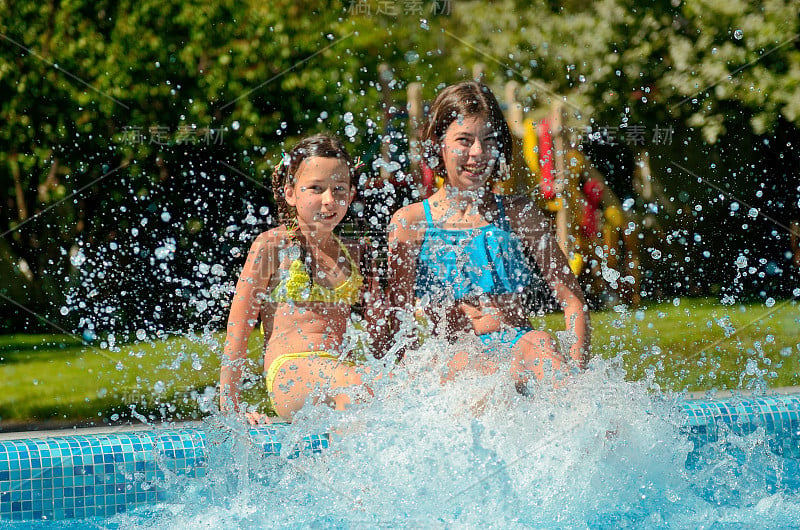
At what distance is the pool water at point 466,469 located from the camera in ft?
10.1

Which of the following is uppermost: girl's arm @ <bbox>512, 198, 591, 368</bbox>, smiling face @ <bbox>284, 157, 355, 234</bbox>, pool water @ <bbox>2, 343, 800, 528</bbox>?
smiling face @ <bbox>284, 157, 355, 234</bbox>

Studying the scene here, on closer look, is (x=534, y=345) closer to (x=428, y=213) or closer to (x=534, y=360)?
(x=534, y=360)

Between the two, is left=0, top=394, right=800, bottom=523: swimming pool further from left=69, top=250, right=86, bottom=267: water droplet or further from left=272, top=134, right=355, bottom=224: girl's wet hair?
left=69, top=250, right=86, bottom=267: water droplet

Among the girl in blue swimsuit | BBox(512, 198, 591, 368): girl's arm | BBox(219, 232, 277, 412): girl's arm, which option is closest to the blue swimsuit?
the girl in blue swimsuit

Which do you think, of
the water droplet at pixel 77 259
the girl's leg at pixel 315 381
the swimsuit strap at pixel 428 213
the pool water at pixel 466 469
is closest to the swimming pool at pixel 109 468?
the pool water at pixel 466 469

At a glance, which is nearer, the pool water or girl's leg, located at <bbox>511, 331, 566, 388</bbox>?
the pool water

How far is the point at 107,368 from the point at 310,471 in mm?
4266

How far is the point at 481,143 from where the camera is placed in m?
3.36

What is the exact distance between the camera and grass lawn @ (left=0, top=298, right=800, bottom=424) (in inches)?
227

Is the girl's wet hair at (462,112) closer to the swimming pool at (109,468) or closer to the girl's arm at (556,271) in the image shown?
the girl's arm at (556,271)

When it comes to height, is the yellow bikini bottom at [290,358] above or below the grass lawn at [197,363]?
above

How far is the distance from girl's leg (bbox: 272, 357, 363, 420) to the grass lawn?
6.49 ft

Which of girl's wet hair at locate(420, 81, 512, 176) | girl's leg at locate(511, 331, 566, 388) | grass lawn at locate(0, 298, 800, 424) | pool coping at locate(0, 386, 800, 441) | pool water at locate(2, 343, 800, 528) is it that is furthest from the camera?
grass lawn at locate(0, 298, 800, 424)

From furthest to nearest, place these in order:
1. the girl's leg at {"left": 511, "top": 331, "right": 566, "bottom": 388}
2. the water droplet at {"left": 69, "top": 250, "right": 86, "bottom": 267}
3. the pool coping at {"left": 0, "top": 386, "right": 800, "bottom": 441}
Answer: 1. the water droplet at {"left": 69, "top": 250, "right": 86, "bottom": 267}
2. the pool coping at {"left": 0, "top": 386, "right": 800, "bottom": 441}
3. the girl's leg at {"left": 511, "top": 331, "right": 566, "bottom": 388}
